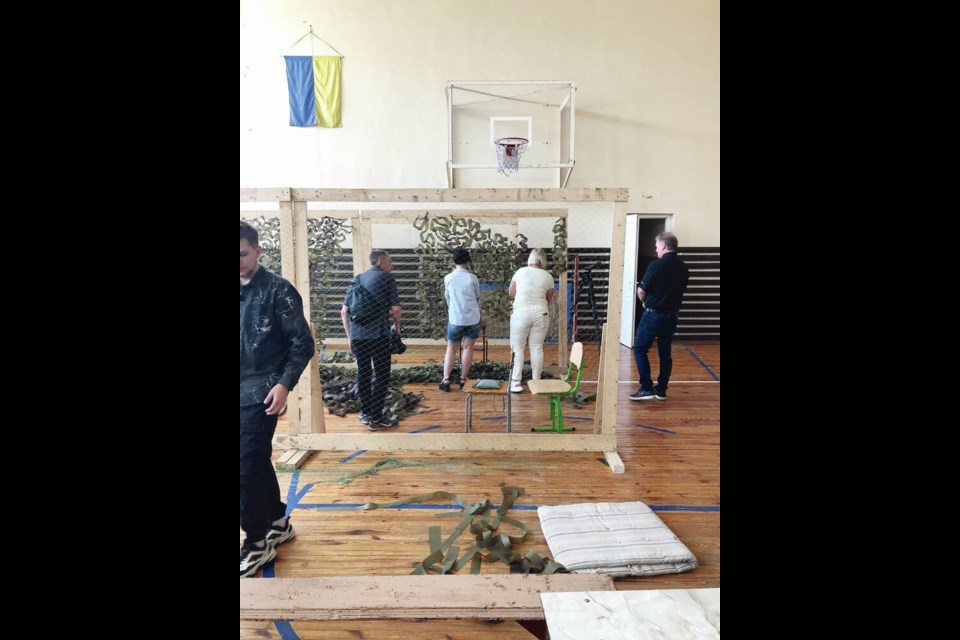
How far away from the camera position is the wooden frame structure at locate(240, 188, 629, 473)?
12.1 ft

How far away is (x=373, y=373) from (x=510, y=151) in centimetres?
468

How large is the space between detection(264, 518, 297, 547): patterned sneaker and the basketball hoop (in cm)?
600

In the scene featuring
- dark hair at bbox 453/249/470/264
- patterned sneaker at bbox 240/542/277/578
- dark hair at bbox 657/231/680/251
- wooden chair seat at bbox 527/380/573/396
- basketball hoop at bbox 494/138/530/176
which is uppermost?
basketball hoop at bbox 494/138/530/176

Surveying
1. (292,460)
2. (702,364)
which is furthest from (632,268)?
(292,460)

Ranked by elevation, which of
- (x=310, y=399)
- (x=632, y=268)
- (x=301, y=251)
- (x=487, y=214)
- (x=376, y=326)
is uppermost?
(x=487, y=214)

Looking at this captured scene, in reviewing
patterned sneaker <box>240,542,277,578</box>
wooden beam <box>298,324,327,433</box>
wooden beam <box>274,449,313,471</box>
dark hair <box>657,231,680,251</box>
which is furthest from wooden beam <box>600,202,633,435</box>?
patterned sneaker <box>240,542,277,578</box>

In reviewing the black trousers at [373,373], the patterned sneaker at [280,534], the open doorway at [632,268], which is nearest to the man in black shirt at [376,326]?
the black trousers at [373,373]

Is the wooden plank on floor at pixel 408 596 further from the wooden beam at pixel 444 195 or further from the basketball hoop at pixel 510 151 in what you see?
the basketball hoop at pixel 510 151

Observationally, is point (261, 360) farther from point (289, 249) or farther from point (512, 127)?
→ point (512, 127)

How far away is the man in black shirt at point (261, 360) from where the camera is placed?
2.31 meters

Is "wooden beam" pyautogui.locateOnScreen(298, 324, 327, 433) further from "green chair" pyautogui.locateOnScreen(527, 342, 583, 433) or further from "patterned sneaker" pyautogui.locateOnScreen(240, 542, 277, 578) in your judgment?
"green chair" pyautogui.locateOnScreen(527, 342, 583, 433)

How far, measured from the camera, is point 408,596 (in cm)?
212
